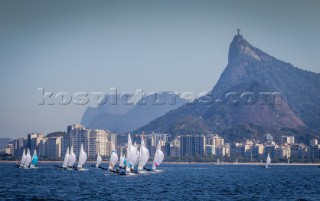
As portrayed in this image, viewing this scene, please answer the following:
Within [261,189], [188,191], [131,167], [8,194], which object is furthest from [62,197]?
[131,167]

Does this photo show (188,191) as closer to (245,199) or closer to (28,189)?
(245,199)

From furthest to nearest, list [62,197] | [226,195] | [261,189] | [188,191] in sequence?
1. [261,189]
2. [188,191]
3. [226,195]
4. [62,197]

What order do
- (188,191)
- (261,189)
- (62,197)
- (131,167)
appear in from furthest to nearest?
(131,167) < (261,189) < (188,191) < (62,197)

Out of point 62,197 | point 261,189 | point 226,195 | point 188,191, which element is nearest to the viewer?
point 62,197

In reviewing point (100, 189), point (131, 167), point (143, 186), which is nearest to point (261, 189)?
point (143, 186)

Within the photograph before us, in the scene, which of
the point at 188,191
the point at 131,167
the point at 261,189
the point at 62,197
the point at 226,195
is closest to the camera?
the point at 62,197

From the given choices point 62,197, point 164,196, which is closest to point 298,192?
point 164,196

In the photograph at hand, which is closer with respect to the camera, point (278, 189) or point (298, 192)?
point (298, 192)

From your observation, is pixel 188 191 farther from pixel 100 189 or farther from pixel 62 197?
pixel 62 197

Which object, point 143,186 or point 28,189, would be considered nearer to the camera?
point 28,189
